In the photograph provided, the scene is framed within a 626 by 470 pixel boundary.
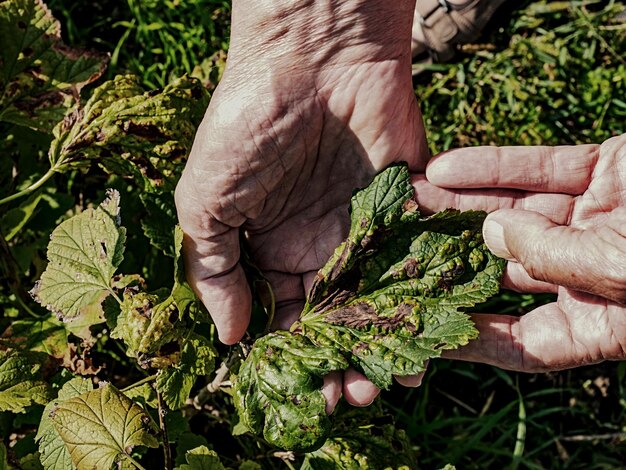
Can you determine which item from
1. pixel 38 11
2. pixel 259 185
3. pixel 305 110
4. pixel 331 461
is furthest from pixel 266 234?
pixel 38 11

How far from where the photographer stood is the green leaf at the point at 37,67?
2759mm

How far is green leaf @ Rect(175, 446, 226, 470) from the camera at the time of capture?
2232 millimetres

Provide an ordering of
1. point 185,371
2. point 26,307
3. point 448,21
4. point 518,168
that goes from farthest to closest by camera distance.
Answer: point 448,21
point 26,307
point 518,168
point 185,371

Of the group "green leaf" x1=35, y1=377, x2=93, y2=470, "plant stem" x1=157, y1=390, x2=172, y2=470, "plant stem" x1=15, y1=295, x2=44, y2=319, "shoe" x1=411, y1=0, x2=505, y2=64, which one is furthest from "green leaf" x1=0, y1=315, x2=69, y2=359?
"shoe" x1=411, y1=0, x2=505, y2=64

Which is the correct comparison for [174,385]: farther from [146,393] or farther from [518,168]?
[518,168]

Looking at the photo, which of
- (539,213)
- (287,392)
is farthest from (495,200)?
(287,392)

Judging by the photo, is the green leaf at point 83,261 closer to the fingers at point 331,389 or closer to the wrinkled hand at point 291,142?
the wrinkled hand at point 291,142

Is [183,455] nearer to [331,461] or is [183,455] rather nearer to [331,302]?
[331,461]

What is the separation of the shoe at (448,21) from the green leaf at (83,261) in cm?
212

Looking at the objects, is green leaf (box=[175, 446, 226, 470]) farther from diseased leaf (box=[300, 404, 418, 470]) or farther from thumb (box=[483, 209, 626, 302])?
thumb (box=[483, 209, 626, 302])

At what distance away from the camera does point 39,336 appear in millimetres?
2652

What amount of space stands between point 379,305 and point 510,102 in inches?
74.6

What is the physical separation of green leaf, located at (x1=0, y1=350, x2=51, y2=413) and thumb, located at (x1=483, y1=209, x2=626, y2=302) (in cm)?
160

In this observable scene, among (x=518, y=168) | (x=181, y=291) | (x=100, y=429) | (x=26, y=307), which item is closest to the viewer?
(x=100, y=429)
